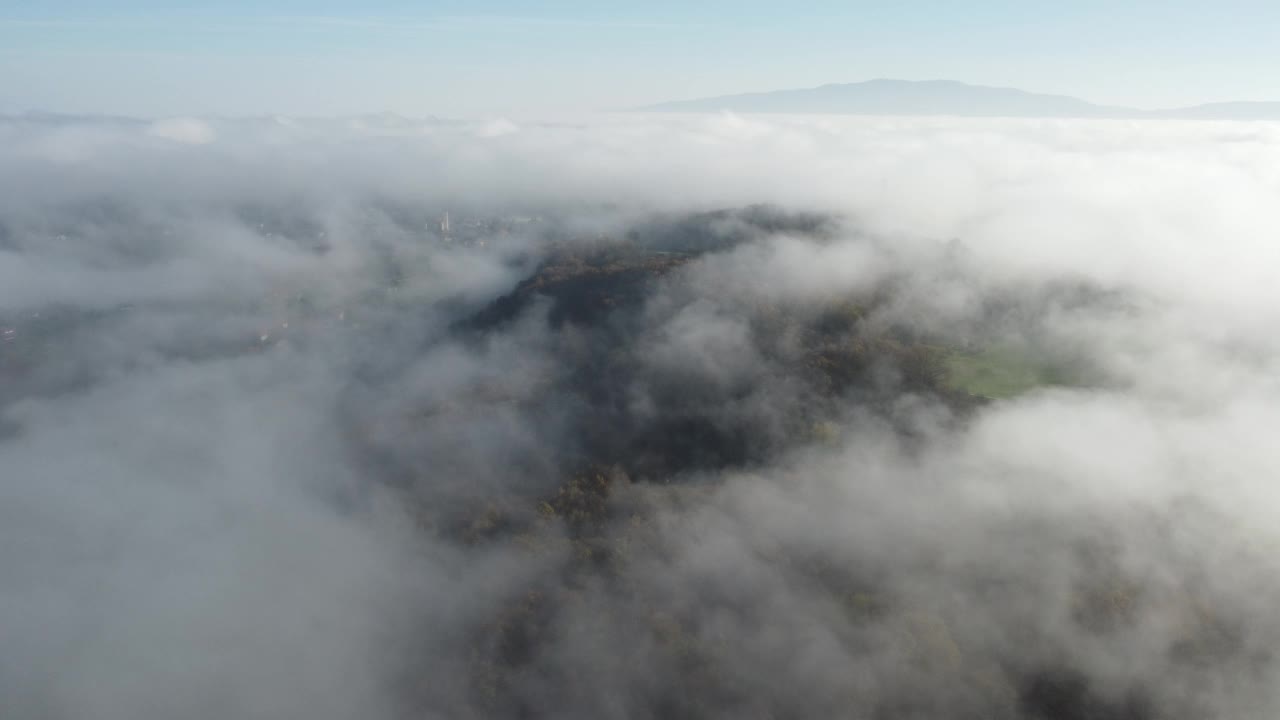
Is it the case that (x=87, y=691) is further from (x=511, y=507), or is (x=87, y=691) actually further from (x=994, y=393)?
(x=994, y=393)

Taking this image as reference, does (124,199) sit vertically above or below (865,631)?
above

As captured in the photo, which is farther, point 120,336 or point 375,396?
point 120,336

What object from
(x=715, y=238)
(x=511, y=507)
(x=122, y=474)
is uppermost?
(x=715, y=238)

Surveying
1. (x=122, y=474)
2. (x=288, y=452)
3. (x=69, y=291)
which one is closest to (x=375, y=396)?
(x=288, y=452)

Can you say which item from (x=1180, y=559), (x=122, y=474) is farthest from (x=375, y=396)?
(x=1180, y=559)

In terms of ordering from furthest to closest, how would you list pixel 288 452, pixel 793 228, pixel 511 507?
1. pixel 793 228
2. pixel 288 452
3. pixel 511 507

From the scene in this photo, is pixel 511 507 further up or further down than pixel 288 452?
further up

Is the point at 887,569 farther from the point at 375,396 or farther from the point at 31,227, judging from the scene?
the point at 31,227

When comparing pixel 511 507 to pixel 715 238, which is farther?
pixel 715 238

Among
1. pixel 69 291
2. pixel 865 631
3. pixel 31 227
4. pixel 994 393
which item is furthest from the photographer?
pixel 31 227
